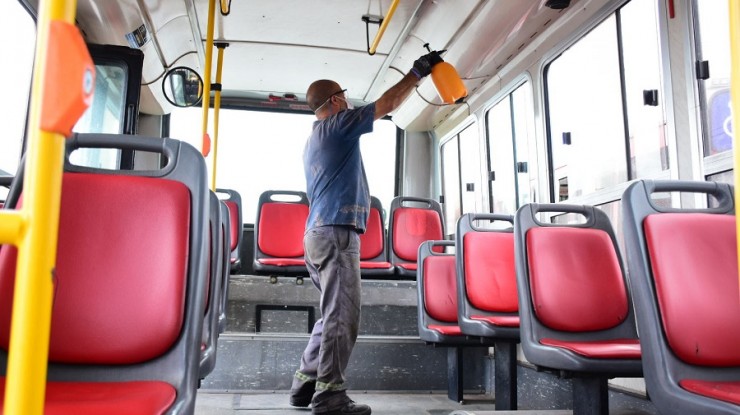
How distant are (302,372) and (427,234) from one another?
2.33m

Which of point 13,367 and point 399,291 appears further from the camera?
point 399,291

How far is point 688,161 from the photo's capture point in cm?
282

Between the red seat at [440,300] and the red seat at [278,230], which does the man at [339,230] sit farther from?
the red seat at [278,230]

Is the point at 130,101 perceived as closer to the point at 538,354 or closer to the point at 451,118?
the point at 538,354

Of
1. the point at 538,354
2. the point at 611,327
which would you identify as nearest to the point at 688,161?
the point at 611,327

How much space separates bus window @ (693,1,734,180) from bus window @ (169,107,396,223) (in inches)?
158

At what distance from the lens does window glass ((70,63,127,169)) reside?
12.5 feet

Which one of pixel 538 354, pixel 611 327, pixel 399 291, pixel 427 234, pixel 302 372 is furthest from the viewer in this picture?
pixel 427 234

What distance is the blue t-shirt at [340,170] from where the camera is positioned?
2.81 m

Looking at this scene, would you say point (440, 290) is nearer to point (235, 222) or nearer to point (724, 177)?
point (724, 177)

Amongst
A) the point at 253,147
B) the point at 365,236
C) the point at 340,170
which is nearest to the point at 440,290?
the point at 340,170

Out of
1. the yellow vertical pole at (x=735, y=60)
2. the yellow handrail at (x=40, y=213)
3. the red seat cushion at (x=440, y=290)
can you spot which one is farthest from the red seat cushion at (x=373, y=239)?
the yellow handrail at (x=40, y=213)

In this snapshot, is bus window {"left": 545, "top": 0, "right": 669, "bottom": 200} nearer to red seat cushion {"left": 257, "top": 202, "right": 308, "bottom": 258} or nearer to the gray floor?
the gray floor

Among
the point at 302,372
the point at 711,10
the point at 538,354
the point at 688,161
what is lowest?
the point at 302,372
